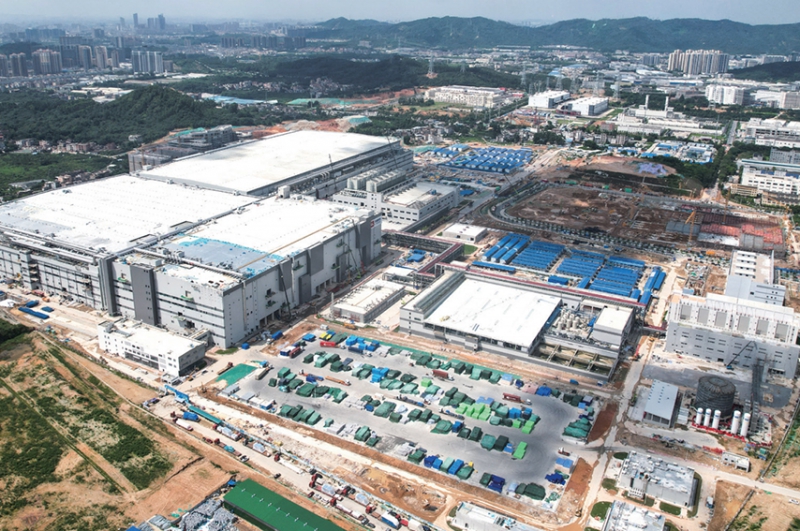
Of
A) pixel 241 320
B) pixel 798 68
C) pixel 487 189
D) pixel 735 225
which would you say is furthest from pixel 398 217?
pixel 798 68

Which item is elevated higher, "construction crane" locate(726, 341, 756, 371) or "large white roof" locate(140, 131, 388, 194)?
"large white roof" locate(140, 131, 388, 194)

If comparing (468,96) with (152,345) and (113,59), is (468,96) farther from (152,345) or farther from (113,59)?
(113,59)

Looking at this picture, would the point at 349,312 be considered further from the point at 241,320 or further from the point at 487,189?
the point at 487,189

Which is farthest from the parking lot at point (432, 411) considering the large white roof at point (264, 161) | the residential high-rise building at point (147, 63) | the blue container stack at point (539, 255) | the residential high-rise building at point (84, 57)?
the residential high-rise building at point (84, 57)

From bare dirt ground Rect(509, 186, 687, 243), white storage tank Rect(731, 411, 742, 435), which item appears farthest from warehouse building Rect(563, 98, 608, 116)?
white storage tank Rect(731, 411, 742, 435)

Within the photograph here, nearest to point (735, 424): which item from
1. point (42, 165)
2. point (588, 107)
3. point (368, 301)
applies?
point (368, 301)

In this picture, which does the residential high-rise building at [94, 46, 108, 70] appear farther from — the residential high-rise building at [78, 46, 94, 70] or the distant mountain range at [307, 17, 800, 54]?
the distant mountain range at [307, 17, 800, 54]
